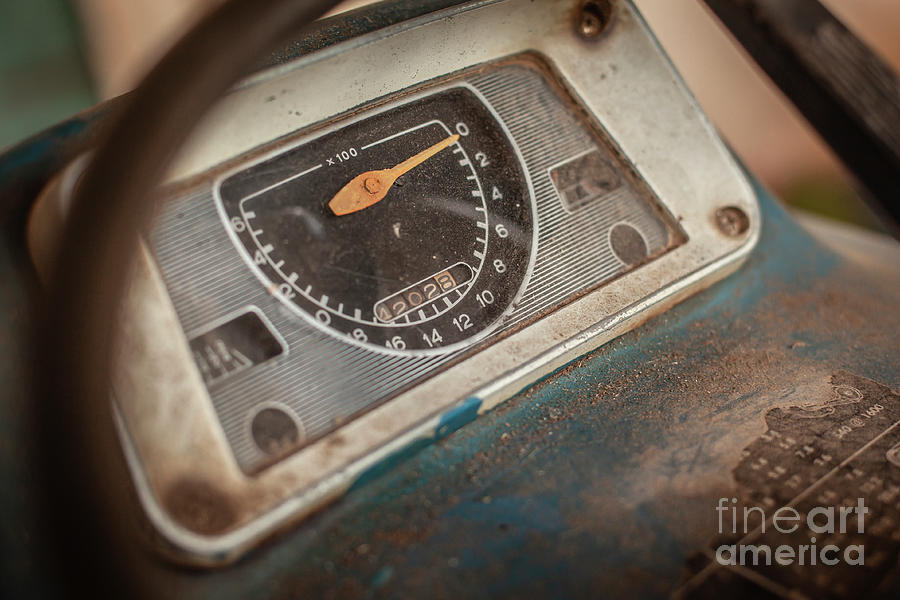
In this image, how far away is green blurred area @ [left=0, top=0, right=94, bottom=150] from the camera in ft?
6.12

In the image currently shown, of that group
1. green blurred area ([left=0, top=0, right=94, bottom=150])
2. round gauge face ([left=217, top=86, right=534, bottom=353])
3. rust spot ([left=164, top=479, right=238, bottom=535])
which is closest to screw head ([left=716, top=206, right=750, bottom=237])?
round gauge face ([left=217, top=86, right=534, bottom=353])

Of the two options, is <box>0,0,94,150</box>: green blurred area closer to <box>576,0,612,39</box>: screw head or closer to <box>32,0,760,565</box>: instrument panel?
<box>32,0,760,565</box>: instrument panel

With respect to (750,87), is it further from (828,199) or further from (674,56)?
(828,199)

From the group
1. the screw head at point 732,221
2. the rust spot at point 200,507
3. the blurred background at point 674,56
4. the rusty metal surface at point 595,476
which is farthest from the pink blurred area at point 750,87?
the rust spot at point 200,507

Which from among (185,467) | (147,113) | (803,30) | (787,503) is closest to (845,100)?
(803,30)

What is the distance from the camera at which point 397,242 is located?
696 millimetres

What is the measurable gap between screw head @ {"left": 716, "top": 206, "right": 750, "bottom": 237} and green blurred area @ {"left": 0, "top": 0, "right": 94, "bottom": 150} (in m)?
1.87

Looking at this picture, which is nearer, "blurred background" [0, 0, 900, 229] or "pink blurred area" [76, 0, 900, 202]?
"blurred background" [0, 0, 900, 229]

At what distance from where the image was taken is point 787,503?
0.56m

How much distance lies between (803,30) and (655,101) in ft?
1.16

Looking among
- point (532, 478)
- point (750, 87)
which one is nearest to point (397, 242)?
point (532, 478)

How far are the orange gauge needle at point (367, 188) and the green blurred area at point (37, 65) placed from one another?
65.0 inches

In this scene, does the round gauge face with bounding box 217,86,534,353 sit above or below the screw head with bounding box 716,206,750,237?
above

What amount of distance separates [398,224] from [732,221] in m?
0.43
